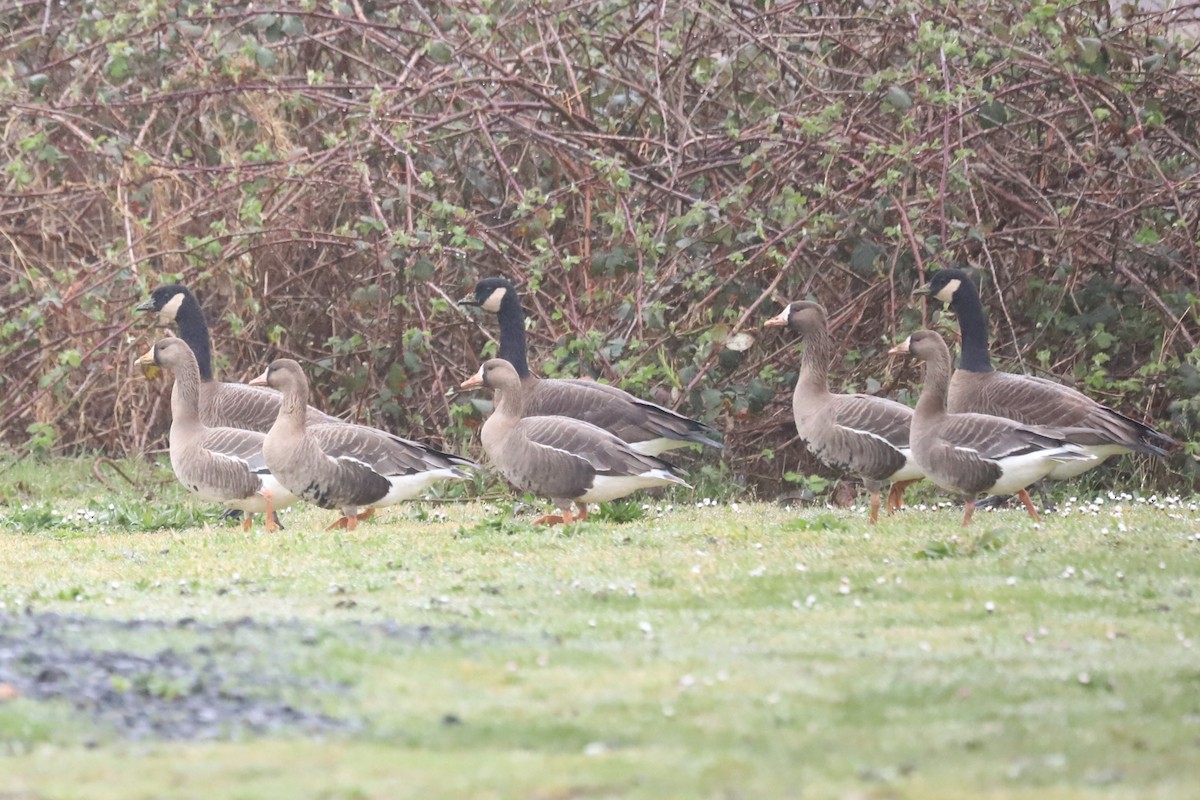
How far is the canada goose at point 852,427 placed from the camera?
41.2 feet

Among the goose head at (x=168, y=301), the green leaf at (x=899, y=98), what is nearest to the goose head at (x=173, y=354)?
the goose head at (x=168, y=301)

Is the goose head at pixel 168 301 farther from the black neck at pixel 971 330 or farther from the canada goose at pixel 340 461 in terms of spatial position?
the black neck at pixel 971 330

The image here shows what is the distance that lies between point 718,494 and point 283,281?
5448 millimetres

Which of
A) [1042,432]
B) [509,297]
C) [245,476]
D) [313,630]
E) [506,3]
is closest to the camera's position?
[313,630]

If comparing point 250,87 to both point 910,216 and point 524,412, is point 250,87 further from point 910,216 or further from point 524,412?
point 910,216

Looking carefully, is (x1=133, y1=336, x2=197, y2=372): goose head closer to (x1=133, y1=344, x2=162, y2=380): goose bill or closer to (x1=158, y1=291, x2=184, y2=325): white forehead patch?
(x1=133, y1=344, x2=162, y2=380): goose bill

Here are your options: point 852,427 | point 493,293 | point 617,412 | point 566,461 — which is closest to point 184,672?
point 566,461

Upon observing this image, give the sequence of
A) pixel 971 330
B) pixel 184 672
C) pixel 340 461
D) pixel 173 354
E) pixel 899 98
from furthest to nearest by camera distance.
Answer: pixel 173 354, pixel 899 98, pixel 971 330, pixel 340 461, pixel 184 672

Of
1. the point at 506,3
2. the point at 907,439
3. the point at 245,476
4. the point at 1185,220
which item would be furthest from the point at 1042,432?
the point at 506,3

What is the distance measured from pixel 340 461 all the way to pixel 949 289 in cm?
500

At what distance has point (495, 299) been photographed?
48.4 ft

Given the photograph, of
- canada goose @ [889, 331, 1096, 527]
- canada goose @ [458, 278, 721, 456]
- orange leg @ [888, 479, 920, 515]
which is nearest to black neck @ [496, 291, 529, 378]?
canada goose @ [458, 278, 721, 456]

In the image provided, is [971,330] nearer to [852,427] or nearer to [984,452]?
[852,427]

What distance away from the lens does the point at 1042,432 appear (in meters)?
11.8
